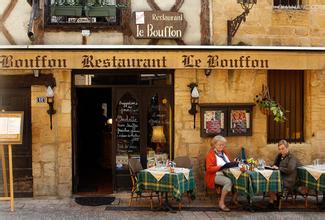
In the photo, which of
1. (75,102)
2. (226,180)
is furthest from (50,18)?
(226,180)

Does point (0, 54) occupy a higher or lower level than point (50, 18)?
lower

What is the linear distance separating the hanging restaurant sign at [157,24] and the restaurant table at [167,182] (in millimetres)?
2678

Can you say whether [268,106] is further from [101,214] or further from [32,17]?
[32,17]

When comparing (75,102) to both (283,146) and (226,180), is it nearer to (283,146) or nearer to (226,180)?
(226,180)

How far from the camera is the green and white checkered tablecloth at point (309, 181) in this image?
868 centimetres

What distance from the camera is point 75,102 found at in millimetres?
9953

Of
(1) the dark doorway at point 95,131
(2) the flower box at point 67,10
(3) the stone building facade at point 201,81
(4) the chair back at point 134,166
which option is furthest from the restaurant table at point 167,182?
(1) the dark doorway at point 95,131

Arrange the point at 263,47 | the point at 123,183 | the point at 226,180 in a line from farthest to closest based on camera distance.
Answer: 1. the point at 123,183
2. the point at 263,47
3. the point at 226,180

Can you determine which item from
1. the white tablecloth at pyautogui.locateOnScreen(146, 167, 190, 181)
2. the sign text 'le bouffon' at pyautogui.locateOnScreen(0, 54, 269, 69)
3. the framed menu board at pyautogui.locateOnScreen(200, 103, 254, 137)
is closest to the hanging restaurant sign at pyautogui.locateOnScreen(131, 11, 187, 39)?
the sign text 'le bouffon' at pyautogui.locateOnScreen(0, 54, 269, 69)

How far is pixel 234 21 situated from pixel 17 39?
14.1 ft

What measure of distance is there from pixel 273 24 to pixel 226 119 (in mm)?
2204

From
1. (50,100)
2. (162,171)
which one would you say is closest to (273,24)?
(162,171)

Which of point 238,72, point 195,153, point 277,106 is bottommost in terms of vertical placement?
point 195,153

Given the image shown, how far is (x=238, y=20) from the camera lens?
31.8 feet
